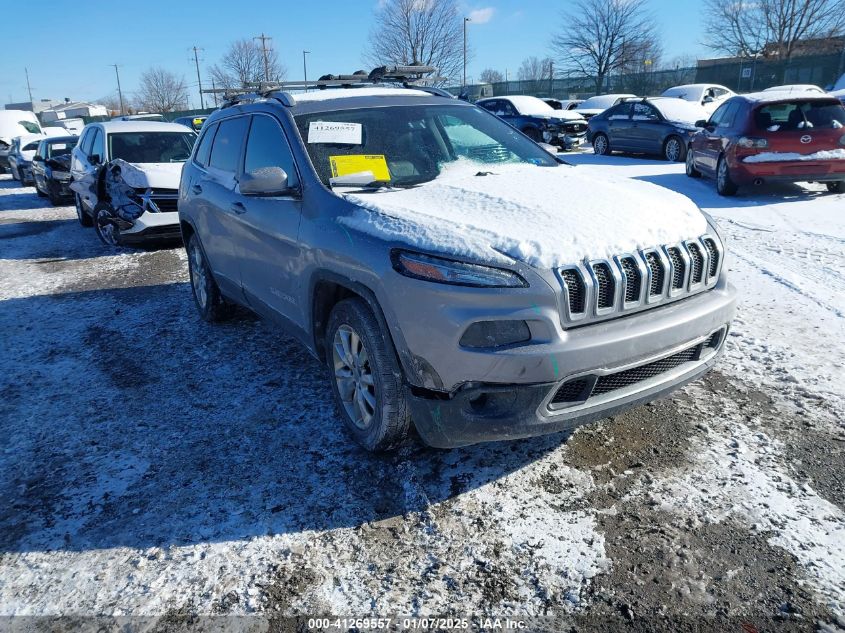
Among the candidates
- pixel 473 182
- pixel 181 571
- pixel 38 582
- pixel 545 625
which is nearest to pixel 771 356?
pixel 473 182

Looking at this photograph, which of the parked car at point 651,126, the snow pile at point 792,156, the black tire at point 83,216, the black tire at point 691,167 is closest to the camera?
the snow pile at point 792,156

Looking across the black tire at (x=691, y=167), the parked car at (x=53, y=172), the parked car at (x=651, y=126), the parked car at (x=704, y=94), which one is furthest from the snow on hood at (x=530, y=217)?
the parked car at (x=704, y=94)

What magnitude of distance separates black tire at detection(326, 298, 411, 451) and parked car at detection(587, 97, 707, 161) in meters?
13.1

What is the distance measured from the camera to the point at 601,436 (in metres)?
3.35

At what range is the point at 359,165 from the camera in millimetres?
3551

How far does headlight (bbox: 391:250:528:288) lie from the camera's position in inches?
98.8

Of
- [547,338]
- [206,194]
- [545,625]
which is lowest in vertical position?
[545,625]

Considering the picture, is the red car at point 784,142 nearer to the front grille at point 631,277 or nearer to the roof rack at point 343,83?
the roof rack at point 343,83

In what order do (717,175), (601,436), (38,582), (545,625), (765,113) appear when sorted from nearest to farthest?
(545,625) < (38,582) < (601,436) < (765,113) < (717,175)

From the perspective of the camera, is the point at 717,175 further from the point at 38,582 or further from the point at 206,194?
the point at 38,582

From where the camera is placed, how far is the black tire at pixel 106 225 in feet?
30.1

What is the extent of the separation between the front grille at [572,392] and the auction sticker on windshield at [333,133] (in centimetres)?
195

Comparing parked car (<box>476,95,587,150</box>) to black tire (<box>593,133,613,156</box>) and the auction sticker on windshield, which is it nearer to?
black tire (<box>593,133,613,156</box>)

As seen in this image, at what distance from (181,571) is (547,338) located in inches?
67.6
